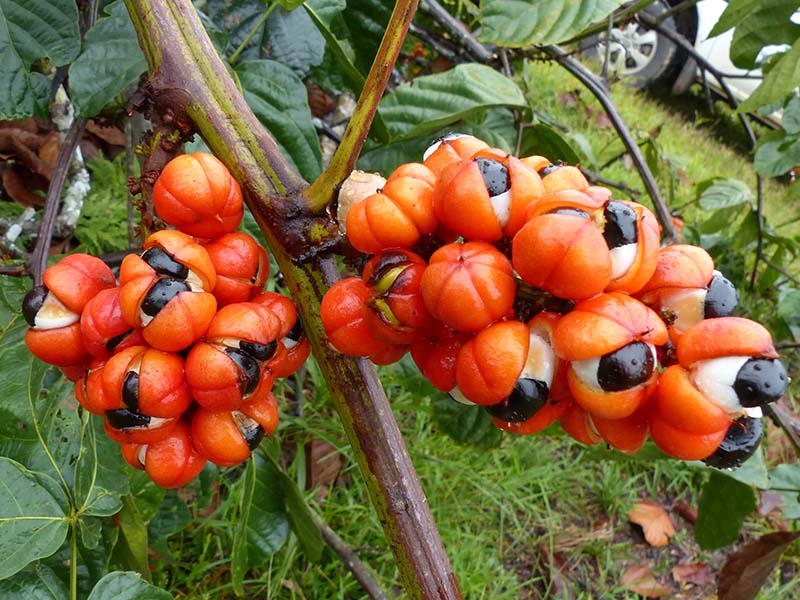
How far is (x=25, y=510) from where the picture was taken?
114 cm

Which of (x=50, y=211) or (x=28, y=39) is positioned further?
(x=28, y=39)

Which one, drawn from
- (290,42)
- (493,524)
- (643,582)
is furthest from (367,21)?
(643,582)

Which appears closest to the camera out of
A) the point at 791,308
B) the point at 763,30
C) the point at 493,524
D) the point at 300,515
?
the point at 300,515

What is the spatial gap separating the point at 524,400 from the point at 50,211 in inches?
43.8

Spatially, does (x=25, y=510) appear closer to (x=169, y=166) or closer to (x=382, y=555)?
(x=169, y=166)

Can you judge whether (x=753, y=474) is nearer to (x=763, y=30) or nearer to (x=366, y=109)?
(x=763, y=30)

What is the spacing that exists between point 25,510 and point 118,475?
159mm

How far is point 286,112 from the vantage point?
1.57 meters

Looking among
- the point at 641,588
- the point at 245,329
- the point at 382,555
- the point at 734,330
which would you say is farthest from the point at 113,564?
the point at 641,588

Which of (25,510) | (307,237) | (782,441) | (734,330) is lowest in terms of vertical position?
(782,441)

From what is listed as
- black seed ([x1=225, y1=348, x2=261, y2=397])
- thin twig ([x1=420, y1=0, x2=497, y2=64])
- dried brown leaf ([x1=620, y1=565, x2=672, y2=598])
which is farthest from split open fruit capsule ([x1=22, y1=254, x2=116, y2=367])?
dried brown leaf ([x1=620, y1=565, x2=672, y2=598])

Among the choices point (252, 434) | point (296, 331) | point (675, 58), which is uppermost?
point (296, 331)

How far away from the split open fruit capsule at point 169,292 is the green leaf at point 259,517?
3.25 feet

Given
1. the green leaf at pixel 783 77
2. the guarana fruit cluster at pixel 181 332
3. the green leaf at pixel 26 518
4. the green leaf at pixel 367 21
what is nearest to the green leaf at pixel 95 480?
the green leaf at pixel 26 518
